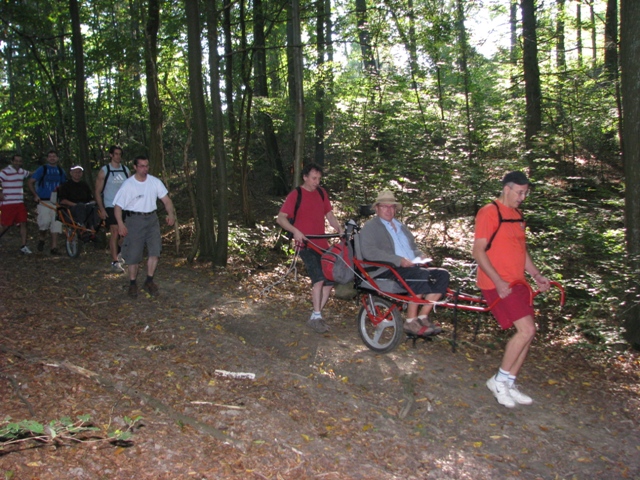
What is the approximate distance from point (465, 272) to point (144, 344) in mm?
4962

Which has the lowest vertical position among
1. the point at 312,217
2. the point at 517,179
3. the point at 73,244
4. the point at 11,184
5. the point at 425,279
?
the point at 425,279

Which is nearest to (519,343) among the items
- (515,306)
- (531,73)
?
(515,306)

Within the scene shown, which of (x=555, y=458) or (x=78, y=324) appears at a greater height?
(x=78, y=324)

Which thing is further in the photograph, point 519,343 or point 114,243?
point 114,243

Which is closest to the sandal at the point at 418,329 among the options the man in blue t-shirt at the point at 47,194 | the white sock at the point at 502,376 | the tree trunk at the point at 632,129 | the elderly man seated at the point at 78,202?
the white sock at the point at 502,376

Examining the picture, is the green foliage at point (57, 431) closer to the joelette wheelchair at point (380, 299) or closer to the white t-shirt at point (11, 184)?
the joelette wheelchair at point (380, 299)

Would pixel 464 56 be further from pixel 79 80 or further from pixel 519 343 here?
pixel 519 343

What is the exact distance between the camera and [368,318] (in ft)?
21.2

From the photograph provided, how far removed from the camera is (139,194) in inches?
300

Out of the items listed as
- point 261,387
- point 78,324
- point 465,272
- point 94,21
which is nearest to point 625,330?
point 465,272

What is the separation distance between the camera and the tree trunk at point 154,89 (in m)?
10.7

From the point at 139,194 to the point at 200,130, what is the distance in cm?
297

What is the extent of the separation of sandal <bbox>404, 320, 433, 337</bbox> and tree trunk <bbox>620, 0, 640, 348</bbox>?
2598 millimetres

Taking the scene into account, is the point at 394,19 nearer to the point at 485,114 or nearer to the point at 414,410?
the point at 485,114
